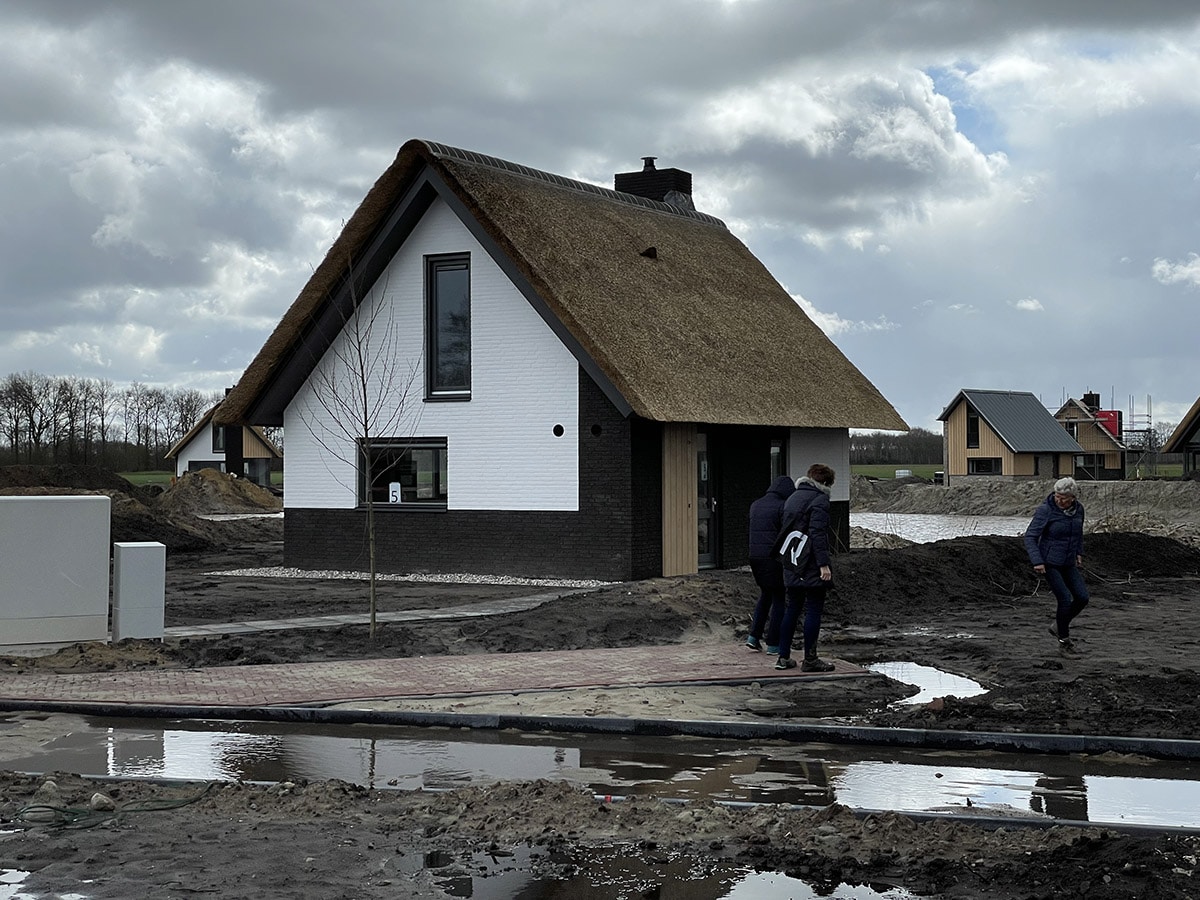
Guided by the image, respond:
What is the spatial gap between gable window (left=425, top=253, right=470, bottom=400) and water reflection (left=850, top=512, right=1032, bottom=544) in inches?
776

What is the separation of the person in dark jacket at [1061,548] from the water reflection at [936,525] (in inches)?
998

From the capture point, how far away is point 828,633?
54.5 ft

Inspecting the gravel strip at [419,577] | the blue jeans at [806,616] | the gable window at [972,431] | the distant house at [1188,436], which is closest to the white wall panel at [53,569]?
the blue jeans at [806,616]

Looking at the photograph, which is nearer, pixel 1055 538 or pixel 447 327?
pixel 1055 538

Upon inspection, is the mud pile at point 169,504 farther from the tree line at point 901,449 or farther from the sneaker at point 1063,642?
the tree line at point 901,449

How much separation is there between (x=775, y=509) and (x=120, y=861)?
8095mm

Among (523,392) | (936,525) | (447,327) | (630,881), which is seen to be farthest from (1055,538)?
(936,525)

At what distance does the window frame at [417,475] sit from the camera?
24.1 m

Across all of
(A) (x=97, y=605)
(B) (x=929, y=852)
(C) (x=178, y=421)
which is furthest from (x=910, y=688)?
(C) (x=178, y=421)

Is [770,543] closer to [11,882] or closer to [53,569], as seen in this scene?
[53,569]

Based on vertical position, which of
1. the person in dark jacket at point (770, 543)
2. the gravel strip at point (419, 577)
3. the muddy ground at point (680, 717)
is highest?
the person in dark jacket at point (770, 543)

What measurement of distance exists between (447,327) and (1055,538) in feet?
40.8

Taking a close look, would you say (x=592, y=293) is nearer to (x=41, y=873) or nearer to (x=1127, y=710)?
(x=1127, y=710)

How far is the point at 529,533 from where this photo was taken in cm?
2308
